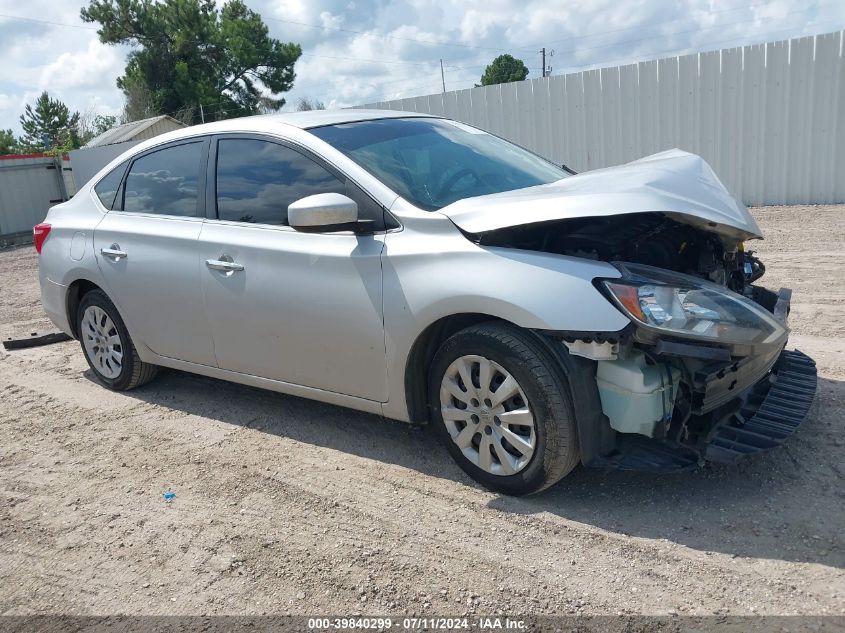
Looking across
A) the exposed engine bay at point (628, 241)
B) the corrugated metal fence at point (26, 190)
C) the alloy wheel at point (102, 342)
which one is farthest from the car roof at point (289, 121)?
the corrugated metal fence at point (26, 190)

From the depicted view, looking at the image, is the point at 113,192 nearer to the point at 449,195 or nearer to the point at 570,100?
the point at 449,195

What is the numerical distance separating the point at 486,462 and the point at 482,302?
0.77m

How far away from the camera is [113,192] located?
208 inches

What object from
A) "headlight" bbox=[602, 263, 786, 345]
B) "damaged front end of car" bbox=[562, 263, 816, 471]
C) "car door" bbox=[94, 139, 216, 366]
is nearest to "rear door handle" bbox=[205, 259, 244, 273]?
"car door" bbox=[94, 139, 216, 366]

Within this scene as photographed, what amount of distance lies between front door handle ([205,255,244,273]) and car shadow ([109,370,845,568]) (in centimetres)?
104

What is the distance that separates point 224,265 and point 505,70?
73725 mm

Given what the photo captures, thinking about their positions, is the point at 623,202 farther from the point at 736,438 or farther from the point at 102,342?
the point at 102,342

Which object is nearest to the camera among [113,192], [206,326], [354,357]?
[354,357]

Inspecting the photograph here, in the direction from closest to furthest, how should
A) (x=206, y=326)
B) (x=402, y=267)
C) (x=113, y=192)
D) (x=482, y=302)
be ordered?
(x=482, y=302), (x=402, y=267), (x=206, y=326), (x=113, y=192)

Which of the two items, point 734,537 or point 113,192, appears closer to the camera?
point 734,537

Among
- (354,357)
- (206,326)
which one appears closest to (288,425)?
(206,326)

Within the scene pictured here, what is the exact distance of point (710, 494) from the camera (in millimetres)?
3371

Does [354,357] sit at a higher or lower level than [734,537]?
higher

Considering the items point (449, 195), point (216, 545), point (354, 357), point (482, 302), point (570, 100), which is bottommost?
point (216, 545)
